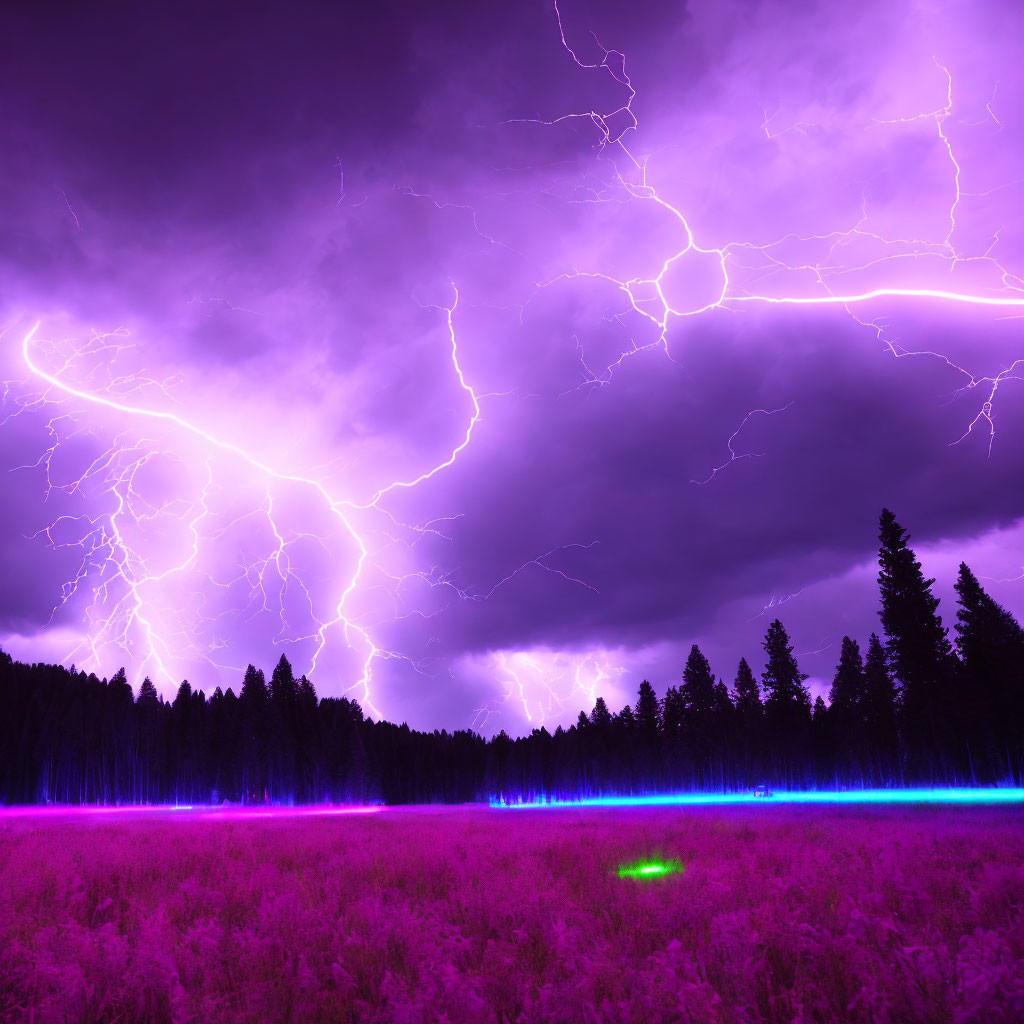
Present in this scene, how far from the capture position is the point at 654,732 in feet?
256

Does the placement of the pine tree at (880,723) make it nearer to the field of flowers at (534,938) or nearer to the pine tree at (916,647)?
the pine tree at (916,647)

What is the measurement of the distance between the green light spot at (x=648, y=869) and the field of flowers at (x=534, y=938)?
20cm

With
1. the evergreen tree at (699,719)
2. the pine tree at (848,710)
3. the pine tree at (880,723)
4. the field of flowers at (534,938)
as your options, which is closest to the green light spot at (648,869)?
the field of flowers at (534,938)

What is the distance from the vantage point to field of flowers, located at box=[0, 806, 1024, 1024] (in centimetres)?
369

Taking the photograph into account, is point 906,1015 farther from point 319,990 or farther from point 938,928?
point 319,990

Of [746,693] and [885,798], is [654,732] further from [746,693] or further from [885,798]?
[885,798]

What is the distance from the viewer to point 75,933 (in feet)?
17.5

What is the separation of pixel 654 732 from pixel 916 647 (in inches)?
1808

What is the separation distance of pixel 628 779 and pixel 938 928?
81.3m

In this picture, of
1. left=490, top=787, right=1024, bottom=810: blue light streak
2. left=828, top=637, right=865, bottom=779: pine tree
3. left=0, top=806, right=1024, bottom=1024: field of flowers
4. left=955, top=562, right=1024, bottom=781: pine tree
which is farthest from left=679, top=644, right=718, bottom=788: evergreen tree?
left=0, top=806, right=1024, bottom=1024: field of flowers

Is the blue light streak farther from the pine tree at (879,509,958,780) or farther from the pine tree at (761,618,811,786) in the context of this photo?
the pine tree at (761,618,811,786)

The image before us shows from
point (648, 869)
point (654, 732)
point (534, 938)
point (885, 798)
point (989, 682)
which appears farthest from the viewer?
point (654, 732)

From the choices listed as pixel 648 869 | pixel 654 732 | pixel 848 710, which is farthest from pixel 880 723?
pixel 648 869

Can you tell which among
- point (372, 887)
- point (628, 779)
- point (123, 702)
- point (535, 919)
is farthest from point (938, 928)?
point (123, 702)
